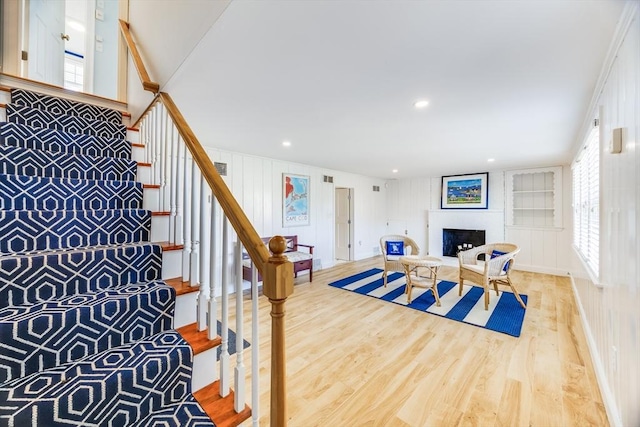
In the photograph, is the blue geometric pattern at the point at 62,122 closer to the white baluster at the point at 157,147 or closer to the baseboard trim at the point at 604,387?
the white baluster at the point at 157,147

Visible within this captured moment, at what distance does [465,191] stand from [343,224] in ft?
10.4

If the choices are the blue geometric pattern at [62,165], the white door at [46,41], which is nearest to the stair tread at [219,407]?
the blue geometric pattern at [62,165]

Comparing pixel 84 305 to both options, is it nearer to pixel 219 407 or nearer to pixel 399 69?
pixel 219 407

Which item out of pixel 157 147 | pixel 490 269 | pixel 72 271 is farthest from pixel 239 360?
pixel 490 269

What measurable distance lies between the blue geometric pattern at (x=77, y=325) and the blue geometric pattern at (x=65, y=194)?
0.65 meters

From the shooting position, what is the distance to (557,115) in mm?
2500

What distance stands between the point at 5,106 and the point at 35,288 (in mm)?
1635

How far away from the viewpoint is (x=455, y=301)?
12.4 ft

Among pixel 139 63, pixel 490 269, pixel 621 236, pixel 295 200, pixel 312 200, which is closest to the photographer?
pixel 621 236

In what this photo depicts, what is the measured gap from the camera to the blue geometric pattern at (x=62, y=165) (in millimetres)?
1524

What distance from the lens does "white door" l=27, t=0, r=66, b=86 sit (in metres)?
2.73

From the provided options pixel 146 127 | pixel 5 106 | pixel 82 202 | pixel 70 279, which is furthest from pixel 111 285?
pixel 5 106

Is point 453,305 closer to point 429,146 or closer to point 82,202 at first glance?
point 429,146

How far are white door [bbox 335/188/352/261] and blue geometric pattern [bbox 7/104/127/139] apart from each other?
522 cm
